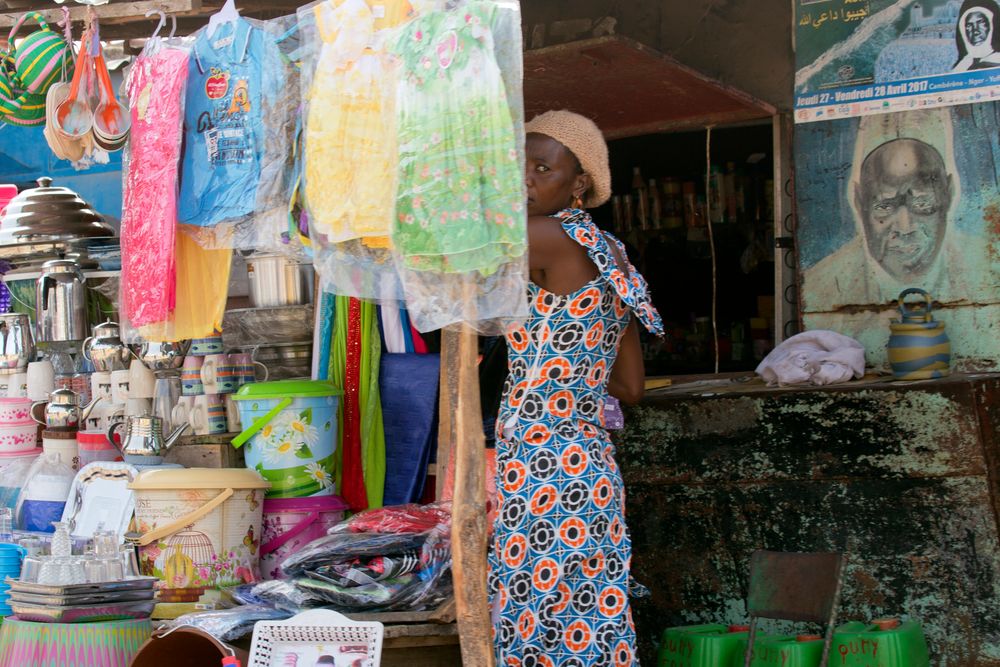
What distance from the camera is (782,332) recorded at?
18.6ft

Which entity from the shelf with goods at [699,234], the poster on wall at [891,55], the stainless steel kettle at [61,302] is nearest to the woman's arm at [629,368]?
the poster on wall at [891,55]

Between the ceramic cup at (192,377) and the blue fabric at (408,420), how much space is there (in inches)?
28.5

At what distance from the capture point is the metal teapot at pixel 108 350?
527 centimetres

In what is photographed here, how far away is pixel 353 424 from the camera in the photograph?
479 cm

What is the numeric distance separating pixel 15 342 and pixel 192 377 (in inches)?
51.2

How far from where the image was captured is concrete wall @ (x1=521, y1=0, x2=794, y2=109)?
18.6 ft

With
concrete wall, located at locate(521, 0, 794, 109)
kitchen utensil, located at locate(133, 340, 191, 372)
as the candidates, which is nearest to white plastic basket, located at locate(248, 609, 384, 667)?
kitchen utensil, located at locate(133, 340, 191, 372)

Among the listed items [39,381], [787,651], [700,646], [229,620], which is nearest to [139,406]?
[39,381]

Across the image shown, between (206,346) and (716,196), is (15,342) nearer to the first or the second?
(206,346)

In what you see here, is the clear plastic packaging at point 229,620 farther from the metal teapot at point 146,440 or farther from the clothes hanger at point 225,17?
the clothes hanger at point 225,17

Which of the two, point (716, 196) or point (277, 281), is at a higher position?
point (716, 196)

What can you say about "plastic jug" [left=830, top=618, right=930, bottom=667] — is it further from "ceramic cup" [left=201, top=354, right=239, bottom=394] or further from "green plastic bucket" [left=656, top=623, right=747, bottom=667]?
"ceramic cup" [left=201, top=354, right=239, bottom=394]

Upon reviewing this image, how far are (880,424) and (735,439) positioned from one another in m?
0.54

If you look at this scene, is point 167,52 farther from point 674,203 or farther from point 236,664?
point 674,203
